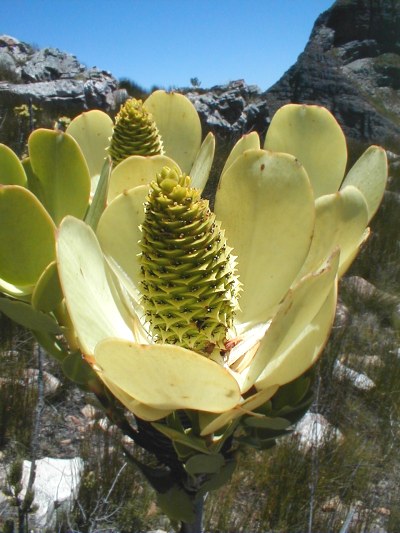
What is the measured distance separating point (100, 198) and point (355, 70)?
32037mm

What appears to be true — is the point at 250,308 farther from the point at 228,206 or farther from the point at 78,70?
the point at 78,70

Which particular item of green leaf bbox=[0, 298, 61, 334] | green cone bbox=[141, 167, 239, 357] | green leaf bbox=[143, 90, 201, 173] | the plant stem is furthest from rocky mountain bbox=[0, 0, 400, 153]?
the plant stem

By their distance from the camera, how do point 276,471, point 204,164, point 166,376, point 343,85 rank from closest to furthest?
point 166,376
point 204,164
point 276,471
point 343,85

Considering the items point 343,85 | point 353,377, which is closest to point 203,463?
point 353,377

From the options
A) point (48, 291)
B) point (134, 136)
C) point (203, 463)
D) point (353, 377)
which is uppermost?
point (134, 136)

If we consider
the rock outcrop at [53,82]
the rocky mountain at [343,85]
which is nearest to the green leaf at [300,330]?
the rocky mountain at [343,85]

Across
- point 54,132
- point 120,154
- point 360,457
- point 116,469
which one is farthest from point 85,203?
point 360,457

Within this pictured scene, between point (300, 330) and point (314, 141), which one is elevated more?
point (314, 141)

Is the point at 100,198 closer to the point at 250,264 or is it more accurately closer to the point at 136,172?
the point at 136,172

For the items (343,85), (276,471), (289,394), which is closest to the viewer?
(289,394)

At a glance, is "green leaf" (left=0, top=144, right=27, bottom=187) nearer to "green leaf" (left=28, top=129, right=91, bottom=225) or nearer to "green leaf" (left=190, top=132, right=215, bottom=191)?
"green leaf" (left=28, top=129, right=91, bottom=225)

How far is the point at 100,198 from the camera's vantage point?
526 millimetres

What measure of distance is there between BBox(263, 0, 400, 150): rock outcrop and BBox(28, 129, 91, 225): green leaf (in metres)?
15.6

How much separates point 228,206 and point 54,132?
0.69ft
